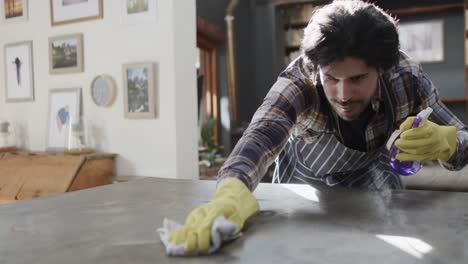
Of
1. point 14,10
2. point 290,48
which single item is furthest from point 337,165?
point 290,48

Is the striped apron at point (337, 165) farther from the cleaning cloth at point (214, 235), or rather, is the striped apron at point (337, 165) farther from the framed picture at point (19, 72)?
the framed picture at point (19, 72)

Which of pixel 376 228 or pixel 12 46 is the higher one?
pixel 12 46

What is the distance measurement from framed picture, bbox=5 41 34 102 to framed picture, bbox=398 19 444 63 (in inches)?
158

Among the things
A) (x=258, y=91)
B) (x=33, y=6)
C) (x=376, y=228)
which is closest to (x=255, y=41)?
(x=258, y=91)

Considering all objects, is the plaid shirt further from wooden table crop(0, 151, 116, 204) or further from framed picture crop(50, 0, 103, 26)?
framed picture crop(50, 0, 103, 26)

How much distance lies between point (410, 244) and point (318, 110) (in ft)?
2.13

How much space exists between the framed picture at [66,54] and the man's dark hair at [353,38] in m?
1.84

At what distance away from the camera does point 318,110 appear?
132 centimetres

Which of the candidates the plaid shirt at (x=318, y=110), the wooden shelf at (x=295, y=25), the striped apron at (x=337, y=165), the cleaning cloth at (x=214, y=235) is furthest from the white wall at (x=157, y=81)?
the wooden shelf at (x=295, y=25)

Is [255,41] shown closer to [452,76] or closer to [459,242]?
[452,76]

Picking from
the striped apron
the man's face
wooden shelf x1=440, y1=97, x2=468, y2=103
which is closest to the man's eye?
the man's face

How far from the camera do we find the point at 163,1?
7.95 ft

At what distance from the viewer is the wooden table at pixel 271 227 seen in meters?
0.69

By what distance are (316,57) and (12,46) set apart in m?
2.41
